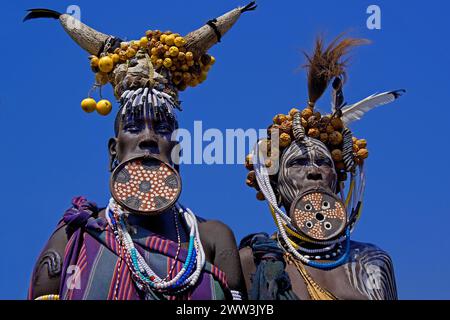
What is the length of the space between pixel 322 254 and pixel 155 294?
158 centimetres

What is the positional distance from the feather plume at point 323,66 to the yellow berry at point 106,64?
1.65 meters

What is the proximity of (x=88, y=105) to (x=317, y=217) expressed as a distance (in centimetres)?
193

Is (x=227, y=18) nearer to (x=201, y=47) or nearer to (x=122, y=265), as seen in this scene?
(x=201, y=47)

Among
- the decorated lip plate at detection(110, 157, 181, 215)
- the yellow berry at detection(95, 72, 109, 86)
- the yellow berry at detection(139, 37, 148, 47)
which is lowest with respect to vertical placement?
the decorated lip plate at detection(110, 157, 181, 215)

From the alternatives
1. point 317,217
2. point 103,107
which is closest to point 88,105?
point 103,107

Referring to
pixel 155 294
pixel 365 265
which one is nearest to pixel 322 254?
pixel 365 265

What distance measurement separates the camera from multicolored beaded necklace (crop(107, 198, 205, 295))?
801 cm

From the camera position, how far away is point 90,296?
7914mm

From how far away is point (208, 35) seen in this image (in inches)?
360

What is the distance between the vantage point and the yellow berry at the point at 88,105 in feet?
29.5

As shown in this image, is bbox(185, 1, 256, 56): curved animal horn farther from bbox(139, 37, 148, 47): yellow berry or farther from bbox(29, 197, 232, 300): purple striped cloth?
bbox(29, 197, 232, 300): purple striped cloth

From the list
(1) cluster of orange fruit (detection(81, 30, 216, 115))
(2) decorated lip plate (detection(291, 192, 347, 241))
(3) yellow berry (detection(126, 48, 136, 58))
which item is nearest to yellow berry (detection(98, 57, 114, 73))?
(1) cluster of orange fruit (detection(81, 30, 216, 115))

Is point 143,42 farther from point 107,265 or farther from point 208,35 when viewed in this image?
point 107,265

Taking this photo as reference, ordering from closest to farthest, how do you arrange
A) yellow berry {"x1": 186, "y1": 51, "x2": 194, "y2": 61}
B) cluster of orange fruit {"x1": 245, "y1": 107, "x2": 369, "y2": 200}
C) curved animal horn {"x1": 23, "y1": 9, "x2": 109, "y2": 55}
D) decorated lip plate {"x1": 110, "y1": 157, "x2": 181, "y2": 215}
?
decorated lip plate {"x1": 110, "y1": 157, "x2": 181, "y2": 215}, yellow berry {"x1": 186, "y1": 51, "x2": 194, "y2": 61}, curved animal horn {"x1": 23, "y1": 9, "x2": 109, "y2": 55}, cluster of orange fruit {"x1": 245, "y1": 107, "x2": 369, "y2": 200}
